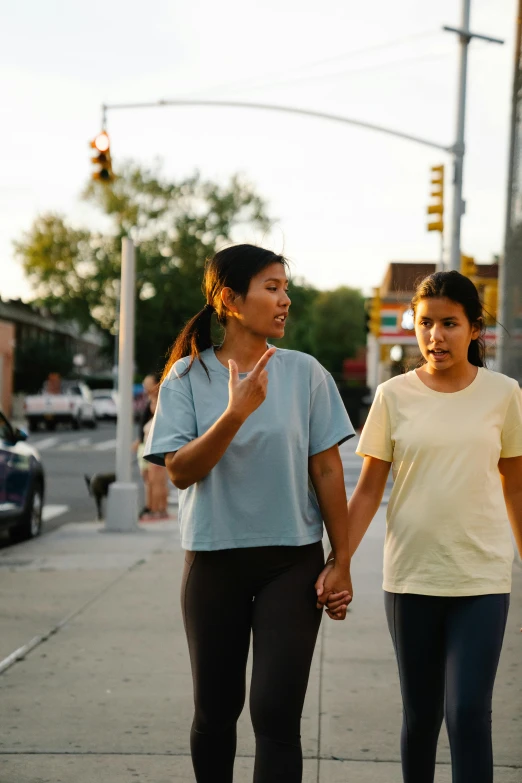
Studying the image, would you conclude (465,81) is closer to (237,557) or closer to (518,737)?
(518,737)

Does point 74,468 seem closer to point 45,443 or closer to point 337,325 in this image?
point 45,443

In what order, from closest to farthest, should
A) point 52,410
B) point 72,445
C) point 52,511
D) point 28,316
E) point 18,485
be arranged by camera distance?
point 18,485, point 52,511, point 72,445, point 52,410, point 28,316

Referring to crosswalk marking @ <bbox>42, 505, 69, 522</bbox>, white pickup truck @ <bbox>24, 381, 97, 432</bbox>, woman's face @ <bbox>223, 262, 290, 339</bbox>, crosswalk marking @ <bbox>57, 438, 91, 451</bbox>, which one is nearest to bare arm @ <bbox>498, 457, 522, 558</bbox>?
woman's face @ <bbox>223, 262, 290, 339</bbox>

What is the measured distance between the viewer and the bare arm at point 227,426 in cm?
297

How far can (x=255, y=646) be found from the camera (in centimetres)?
312

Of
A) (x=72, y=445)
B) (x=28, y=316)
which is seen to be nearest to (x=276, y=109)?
(x=72, y=445)

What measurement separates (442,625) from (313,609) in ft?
1.31

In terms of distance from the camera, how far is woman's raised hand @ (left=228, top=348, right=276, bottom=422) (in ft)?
9.75

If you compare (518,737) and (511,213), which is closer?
(518,737)

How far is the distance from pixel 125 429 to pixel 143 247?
168 ft

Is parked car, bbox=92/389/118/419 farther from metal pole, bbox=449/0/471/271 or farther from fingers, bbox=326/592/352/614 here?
fingers, bbox=326/592/352/614

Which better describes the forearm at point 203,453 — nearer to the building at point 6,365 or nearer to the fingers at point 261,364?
the fingers at point 261,364

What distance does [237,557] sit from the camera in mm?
3113

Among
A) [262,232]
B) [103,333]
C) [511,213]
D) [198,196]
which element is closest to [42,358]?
[103,333]
